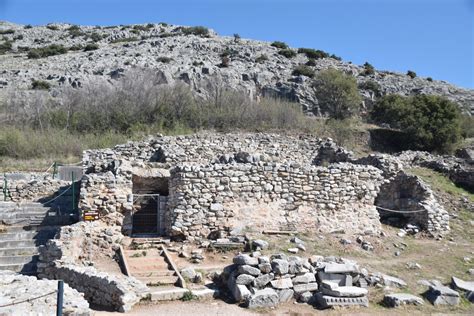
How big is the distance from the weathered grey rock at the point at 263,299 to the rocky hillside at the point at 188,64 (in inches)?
1045

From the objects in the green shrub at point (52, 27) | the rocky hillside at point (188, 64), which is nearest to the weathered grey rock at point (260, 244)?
the rocky hillside at point (188, 64)

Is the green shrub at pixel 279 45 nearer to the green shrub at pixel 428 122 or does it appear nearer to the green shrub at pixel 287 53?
the green shrub at pixel 287 53

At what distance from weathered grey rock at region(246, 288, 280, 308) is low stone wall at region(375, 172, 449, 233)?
9.36 metres

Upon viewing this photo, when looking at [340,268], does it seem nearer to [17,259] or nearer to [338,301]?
[338,301]

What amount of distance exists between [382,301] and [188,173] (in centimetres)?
669

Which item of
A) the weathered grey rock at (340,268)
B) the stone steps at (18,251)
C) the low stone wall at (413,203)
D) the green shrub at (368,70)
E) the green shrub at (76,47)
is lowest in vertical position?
the stone steps at (18,251)

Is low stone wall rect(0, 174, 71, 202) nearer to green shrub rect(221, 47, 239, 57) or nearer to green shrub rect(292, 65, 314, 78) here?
green shrub rect(292, 65, 314, 78)

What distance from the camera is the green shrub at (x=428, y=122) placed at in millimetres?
31469

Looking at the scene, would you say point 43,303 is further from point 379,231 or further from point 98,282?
point 379,231

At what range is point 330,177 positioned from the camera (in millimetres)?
14898

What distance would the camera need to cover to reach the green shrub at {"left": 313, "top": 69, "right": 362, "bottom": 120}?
40.0 metres

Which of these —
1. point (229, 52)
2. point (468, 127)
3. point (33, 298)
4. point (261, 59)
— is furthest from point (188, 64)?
point (33, 298)

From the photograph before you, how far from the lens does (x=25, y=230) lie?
13.6 meters

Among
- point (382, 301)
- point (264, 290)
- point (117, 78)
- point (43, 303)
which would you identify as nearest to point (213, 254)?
point (264, 290)
